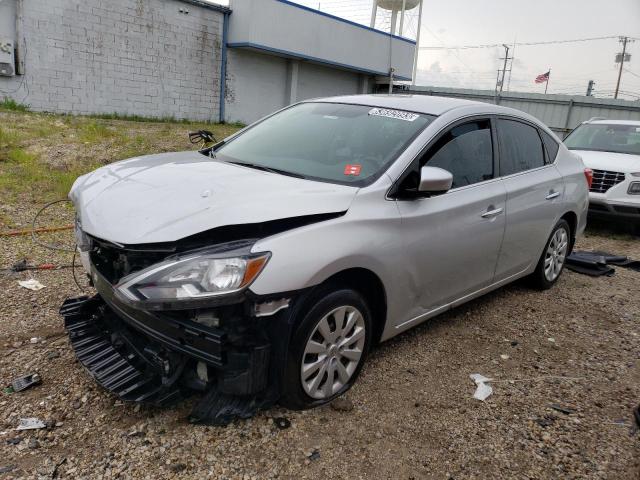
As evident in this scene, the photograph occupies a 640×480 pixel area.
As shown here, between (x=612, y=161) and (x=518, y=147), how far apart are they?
15.8 feet

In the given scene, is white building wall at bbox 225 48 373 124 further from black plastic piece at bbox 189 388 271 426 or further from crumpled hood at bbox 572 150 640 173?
black plastic piece at bbox 189 388 271 426

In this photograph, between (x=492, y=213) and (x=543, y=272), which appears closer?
(x=492, y=213)

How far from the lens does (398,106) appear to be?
3.73 meters

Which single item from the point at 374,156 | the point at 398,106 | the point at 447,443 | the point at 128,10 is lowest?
the point at 447,443

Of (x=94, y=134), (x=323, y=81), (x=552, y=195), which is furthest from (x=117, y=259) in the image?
(x=323, y=81)

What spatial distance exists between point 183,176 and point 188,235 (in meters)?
0.77

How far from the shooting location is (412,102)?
3.81 m

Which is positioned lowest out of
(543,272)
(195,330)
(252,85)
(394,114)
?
(543,272)

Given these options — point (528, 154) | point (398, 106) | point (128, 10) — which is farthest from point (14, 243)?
point (128, 10)

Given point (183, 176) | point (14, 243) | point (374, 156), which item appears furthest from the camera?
point (14, 243)

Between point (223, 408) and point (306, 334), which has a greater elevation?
point (306, 334)

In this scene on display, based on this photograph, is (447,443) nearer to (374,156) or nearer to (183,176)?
(374,156)

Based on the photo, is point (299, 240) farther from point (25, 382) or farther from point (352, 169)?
point (25, 382)

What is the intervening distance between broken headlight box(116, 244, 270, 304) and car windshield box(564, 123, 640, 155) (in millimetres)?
8423
